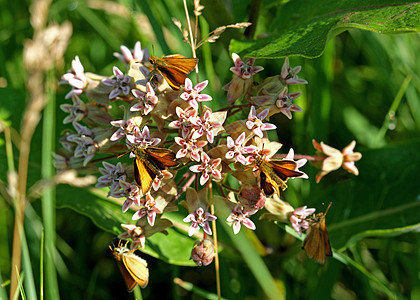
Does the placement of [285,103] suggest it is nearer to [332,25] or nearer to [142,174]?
[332,25]

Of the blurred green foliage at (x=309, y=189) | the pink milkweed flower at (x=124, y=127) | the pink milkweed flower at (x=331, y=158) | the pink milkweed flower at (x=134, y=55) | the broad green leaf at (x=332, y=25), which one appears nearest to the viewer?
the broad green leaf at (x=332, y=25)

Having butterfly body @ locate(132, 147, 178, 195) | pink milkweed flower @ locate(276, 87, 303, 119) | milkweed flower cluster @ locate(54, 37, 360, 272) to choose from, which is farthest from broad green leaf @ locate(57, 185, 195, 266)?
pink milkweed flower @ locate(276, 87, 303, 119)

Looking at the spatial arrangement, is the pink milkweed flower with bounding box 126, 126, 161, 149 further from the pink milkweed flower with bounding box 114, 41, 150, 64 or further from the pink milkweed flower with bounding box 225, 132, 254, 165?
the pink milkweed flower with bounding box 114, 41, 150, 64

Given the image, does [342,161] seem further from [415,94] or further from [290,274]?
[415,94]

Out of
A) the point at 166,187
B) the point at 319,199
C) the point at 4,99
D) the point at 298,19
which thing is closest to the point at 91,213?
the point at 166,187

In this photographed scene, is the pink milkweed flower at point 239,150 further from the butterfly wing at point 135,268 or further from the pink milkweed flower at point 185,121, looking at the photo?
the butterfly wing at point 135,268

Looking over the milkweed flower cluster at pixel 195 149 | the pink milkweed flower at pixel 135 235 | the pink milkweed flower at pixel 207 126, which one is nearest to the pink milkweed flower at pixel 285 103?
the milkweed flower cluster at pixel 195 149

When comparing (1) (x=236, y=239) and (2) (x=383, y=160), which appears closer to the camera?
(1) (x=236, y=239)
